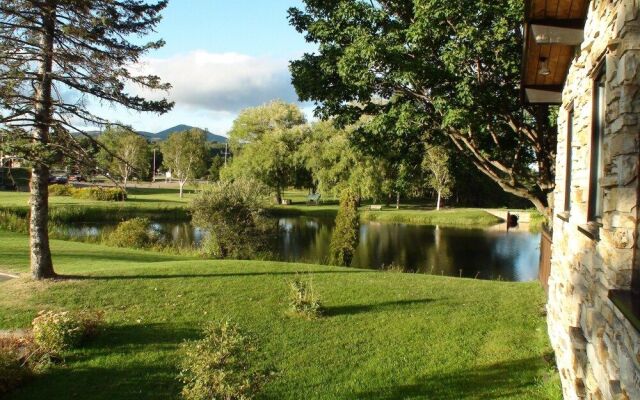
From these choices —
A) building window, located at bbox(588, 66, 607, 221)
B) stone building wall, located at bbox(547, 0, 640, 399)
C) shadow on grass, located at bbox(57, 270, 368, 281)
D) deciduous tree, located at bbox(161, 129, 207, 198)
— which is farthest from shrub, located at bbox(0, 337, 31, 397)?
deciduous tree, located at bbox(161, 129, 207, 198)

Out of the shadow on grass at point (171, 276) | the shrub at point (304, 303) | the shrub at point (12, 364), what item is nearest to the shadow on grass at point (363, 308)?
the shrub at point (304, 303)

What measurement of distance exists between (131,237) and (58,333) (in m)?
14.6

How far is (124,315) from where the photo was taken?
339 inches

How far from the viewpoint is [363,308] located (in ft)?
31.1

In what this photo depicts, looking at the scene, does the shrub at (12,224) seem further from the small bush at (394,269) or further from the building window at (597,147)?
the building window at (597,147)

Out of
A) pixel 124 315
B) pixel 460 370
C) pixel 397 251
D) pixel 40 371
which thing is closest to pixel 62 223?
pixel 397 251

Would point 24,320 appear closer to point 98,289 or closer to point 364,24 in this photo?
point 98,289

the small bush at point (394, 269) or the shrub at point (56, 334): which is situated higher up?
the shrub at point (56, 334)

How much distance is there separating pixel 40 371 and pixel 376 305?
5657 mm

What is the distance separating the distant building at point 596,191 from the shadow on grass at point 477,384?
0.42m

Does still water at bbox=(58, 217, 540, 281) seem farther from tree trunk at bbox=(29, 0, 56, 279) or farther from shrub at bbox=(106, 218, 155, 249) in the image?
tree trunk at bbox=(29, 0, 56, 279)

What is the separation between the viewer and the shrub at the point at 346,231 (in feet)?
65.5

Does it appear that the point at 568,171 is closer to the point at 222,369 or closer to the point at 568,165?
the point at 568,165

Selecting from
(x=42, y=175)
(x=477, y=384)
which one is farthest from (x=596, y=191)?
(x=42, y=175)
